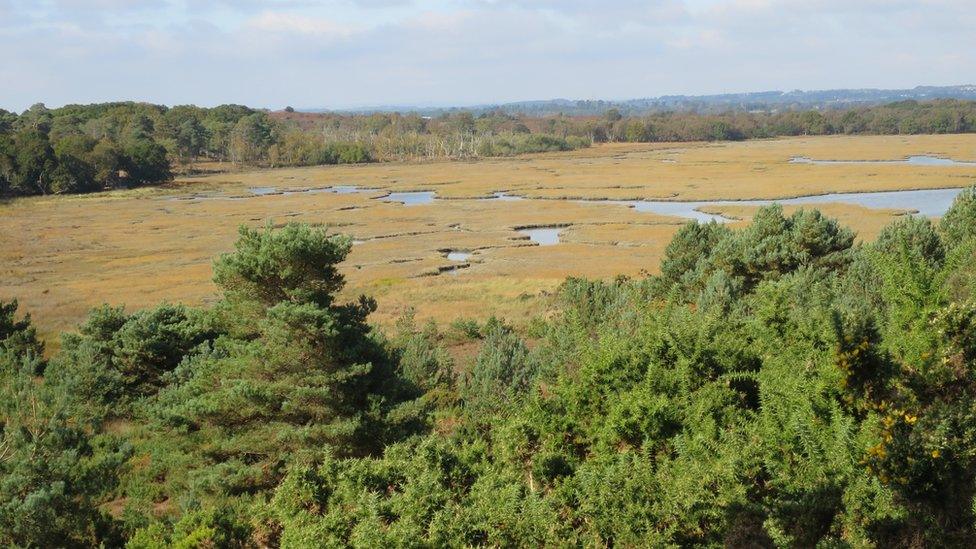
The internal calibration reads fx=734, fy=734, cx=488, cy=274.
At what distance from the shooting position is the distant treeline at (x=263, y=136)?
87.6 meters

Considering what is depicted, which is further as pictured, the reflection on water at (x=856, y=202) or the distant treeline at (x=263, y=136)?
the distant treeline at (x=263, y=136)

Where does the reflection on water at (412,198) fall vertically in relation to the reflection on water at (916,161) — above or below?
below

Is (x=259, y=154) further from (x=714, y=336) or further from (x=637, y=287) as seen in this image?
(x=714, y=336)

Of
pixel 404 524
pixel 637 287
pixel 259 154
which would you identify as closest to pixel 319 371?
pixel 404 524

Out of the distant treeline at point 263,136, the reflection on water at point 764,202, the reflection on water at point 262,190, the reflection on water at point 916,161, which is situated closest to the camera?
the reflection on water at point 764,202

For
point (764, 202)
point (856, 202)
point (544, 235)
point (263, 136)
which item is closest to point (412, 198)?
point (544, 235)

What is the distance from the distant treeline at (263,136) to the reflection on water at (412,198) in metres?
35.5

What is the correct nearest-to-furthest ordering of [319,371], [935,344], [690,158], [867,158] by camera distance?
[935,344] < [319,371] < [867,158] < [690,158]

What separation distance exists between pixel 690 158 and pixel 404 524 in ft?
404

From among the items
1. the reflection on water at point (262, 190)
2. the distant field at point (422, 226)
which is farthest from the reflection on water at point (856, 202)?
the reflection on water at point (262, 190)

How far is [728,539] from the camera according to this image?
7812mm

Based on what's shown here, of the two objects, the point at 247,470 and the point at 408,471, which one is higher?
the point at 408,471

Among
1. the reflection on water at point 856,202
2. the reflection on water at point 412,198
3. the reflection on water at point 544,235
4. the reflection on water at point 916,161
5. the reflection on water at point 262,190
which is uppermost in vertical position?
the reflection on water at point 262,190

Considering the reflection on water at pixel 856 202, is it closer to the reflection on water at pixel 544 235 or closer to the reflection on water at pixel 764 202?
the reflection on water at pixel 764 202
